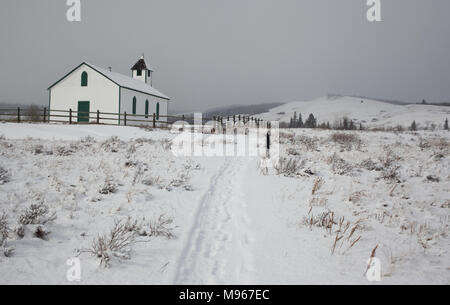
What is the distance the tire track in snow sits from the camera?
3.17 m

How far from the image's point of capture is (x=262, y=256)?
3.65m

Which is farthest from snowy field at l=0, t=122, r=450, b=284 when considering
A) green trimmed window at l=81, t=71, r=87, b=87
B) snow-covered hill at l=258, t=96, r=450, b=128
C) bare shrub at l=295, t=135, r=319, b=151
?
snow-covered hill at l=258, t=96, r=450, b=128

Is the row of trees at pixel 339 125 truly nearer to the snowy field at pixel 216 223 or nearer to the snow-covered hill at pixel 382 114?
the snow-covered hill at pixel 382 114

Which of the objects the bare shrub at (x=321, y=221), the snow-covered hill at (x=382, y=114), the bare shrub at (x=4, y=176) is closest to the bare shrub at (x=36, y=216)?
the bare shrub at (x=4, y=176)

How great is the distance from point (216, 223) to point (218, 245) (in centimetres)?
89

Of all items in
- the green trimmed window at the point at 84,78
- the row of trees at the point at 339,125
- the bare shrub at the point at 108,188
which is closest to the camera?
the bare shrub at the point at 108,188

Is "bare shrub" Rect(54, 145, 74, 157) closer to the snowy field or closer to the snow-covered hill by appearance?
the snowy field

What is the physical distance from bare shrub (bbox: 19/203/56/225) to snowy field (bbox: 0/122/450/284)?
16mm

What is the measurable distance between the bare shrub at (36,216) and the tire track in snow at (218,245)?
250cm

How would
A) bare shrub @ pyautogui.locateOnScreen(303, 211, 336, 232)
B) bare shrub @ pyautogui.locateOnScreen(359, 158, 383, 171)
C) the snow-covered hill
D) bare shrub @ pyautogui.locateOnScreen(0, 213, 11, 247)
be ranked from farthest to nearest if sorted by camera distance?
the snow-covered hill → bare shrub @ pyautogui.locateOnScreen(359, 158, 383, 171) → bare shrub @ pyautogui.locateOnScreen(303, 211, 336, 232) → bare shrub @ pyautogui.locateOnScreen(0, 213, 11, 247)

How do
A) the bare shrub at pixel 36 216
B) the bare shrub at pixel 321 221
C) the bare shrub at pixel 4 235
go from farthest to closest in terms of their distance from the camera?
the bare shrub at pixel 321 221 < the bare shrub at pixel 36 216 < the bare shrub at pixel 4 235

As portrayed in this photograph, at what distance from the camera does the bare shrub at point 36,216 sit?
163 inches
